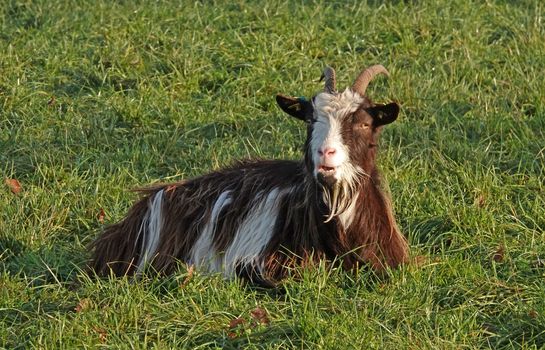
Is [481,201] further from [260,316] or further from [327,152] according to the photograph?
[260,316]

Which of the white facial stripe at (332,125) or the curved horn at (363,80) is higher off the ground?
the curved horn at (363,80)

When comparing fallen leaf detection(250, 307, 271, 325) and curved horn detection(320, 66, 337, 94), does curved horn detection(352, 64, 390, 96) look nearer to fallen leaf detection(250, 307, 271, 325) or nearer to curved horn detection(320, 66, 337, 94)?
curved horn detection(320, 66, 337, 94)

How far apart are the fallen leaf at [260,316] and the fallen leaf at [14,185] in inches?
109

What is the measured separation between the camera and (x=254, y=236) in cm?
741

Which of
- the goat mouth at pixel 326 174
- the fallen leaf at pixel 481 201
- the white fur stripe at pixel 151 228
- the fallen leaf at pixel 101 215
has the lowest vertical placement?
the fallen leaf at pixel 101 215

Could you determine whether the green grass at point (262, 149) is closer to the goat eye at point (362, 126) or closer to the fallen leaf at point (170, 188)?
the fallen leaf at point (170, 188)

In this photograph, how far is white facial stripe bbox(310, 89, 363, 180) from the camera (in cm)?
692

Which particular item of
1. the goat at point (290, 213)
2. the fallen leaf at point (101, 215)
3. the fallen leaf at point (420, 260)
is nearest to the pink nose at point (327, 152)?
the goat at point (290, 213)

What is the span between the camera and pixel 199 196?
7801mm

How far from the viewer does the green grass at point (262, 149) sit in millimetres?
6434

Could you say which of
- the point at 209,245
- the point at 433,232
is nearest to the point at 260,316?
the point at 209,245

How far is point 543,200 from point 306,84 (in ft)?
9.24

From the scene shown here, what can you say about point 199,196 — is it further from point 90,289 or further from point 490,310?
point 490,310

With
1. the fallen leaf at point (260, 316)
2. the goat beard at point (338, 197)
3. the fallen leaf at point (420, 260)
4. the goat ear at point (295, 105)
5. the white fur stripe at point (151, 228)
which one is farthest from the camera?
the white fur stripe at point (151, 228)
